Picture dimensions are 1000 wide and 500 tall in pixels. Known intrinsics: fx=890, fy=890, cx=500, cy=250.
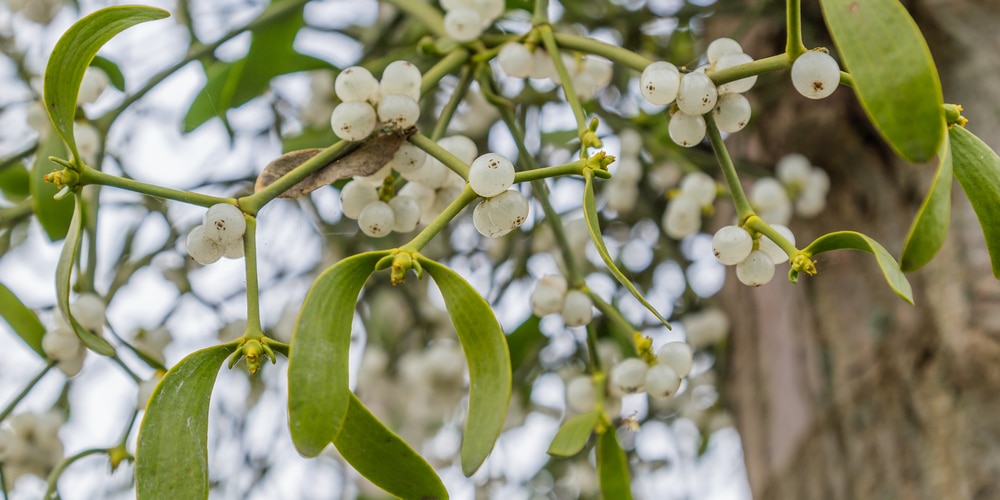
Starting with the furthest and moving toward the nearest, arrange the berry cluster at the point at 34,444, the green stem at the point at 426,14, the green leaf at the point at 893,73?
the berry cluster at the point at 34,444, the green stem at the point at 426,14, the green leaf at the point at 893,73

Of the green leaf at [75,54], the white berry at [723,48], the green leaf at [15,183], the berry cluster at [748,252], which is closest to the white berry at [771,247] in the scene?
the berry cluster at [748,252]

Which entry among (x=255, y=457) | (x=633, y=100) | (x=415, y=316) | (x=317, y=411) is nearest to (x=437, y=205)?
(x=317, y=411)

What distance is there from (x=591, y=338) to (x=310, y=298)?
0.31m

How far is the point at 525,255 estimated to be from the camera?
3.50 ft

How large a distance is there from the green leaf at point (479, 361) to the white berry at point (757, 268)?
0.17 m

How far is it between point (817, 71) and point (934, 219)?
115mm

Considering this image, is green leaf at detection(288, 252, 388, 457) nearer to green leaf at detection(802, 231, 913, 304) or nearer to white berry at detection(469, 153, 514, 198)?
white berry at detection(469, 153, 514, 198)

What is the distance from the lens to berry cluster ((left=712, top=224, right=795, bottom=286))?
483mm

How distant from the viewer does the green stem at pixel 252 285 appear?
42 cm

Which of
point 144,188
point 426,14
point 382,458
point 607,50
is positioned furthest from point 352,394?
point 426,14

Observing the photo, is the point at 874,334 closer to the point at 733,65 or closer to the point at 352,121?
the point at 733,65

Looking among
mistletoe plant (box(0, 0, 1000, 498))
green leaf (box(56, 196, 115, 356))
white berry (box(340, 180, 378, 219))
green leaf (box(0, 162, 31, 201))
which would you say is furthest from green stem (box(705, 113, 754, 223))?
green leaf (box(0, 162, 31, 201))

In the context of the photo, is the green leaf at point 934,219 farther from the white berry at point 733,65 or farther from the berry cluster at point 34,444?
the berry cluster at point 34,444

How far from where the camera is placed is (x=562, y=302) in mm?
640
